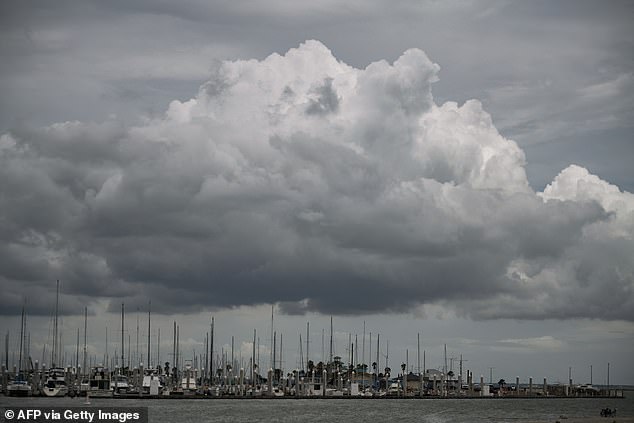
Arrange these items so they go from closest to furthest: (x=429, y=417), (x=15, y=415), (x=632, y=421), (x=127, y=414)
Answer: (x=127, y=414) → (x=15, y=415) → (x=632, y=421) → (x=429, y=417)

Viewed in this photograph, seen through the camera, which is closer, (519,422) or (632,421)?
(632,421)

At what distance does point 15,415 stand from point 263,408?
3077 inches

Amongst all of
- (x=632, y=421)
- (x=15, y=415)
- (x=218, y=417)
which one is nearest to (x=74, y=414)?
(x=15, y=415)

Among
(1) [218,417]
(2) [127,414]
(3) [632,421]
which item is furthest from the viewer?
(1) [218,417]

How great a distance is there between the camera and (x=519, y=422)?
15212cm

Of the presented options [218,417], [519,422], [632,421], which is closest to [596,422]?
[632,421]

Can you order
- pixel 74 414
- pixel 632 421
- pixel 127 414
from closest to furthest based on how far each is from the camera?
pixel 127 414 < pixel 74 414 < pixel 632 421

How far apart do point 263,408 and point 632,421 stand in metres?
82.1

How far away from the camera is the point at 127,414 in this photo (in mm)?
100500

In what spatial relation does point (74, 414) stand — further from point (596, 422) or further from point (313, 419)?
point (596, 422)

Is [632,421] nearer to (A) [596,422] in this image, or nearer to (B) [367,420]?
(A) [596,422]

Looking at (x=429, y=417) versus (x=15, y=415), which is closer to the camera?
(x=15, y=415)

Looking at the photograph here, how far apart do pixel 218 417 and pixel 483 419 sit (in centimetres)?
4427

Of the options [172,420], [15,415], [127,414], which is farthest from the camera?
[172,420]
